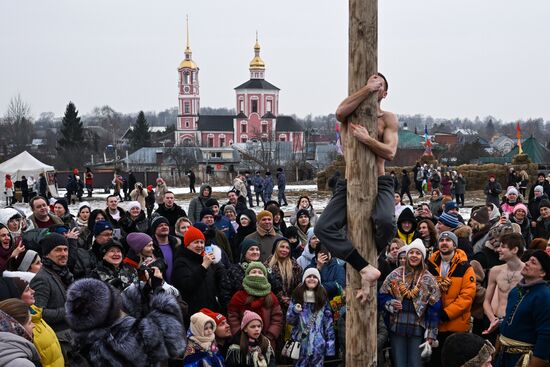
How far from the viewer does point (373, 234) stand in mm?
3631

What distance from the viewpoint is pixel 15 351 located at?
3.46 m

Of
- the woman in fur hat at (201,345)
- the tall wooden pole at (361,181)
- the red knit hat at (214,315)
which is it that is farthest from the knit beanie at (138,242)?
the tall wooden pole at (361,181)

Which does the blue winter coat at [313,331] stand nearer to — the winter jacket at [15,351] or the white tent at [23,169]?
the winter jacket at [15,351]

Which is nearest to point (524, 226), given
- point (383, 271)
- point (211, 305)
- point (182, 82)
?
point (383, 271)

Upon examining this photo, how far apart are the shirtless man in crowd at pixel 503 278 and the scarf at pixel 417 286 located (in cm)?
54

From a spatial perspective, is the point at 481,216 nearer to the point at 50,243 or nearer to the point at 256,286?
the point at 256,286

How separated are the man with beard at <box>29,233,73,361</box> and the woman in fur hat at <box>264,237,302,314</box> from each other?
228 centimetres

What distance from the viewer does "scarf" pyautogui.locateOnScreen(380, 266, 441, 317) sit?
6043mm

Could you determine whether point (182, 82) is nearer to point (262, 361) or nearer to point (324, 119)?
point (324, 119)

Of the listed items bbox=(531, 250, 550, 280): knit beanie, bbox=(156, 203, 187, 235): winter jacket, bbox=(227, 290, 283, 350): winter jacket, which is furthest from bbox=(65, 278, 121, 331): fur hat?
bbox=(156, 203, 187, 235): winter jacket

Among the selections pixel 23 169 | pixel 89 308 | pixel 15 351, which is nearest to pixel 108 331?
pixel 89 308

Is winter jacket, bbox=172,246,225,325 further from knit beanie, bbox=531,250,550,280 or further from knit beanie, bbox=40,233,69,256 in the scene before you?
knit beanie, bbox=531,250,550,280

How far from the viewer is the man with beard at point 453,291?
244 inches

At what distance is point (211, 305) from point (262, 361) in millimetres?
974
